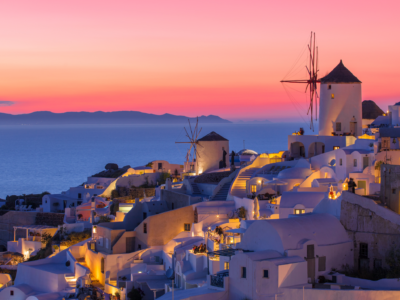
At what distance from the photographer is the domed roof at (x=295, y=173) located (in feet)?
82.9

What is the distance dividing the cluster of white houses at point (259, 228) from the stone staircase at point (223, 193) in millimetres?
66

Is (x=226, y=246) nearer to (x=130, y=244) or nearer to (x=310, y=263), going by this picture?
(x=310, y=263)

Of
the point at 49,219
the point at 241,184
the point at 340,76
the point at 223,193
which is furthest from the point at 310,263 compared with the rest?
the point at 49,219

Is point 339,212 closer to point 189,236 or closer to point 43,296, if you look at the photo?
point 189,236

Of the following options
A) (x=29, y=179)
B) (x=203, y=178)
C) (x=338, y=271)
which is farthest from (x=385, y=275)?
(x=29, y=179)

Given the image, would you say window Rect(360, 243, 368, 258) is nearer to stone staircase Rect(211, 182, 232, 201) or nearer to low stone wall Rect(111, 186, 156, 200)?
stone staircase Rect(211, 182, 232, 201)

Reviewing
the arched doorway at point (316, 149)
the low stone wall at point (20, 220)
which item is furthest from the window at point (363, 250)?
the low stone wall at point (20, 220)

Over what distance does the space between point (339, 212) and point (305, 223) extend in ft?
5.63

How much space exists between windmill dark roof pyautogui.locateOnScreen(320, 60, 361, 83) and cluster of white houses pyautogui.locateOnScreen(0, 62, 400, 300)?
0.05 meters

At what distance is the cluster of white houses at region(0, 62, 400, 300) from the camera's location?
1608cm

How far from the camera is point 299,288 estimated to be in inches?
593

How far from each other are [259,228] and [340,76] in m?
15.3

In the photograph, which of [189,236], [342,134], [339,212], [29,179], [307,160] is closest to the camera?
[339,212]

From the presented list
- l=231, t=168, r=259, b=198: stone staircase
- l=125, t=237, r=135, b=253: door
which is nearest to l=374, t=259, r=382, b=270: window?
l=231, t=168, r=259, b=198: stone staircase
